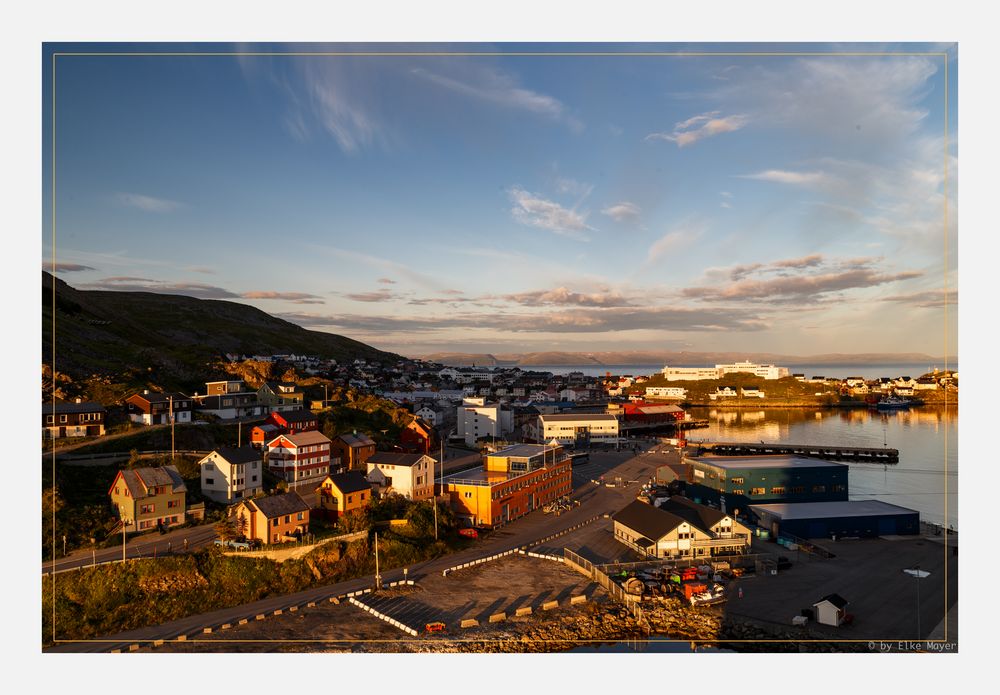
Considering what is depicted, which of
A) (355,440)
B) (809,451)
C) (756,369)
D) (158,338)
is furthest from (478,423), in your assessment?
(756,369)

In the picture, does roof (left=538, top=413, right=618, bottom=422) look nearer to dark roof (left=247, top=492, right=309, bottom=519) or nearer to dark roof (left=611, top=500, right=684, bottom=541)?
dark roof (left=611, top=500, right=684, bottom=541)

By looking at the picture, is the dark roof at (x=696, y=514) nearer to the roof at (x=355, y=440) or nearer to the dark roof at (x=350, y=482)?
the dark roof at (x=350, y=482)

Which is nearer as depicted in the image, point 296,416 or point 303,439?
point 303,439

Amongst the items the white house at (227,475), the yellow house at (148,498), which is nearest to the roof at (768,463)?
the white house at (227,475)

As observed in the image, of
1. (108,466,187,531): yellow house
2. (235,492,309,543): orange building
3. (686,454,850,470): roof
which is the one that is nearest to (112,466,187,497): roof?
(108,466,187,531): yellow house

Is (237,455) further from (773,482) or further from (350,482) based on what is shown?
(773,482)

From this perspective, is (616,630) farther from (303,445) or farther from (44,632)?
(303,445)

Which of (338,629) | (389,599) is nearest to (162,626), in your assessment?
(338,629)
